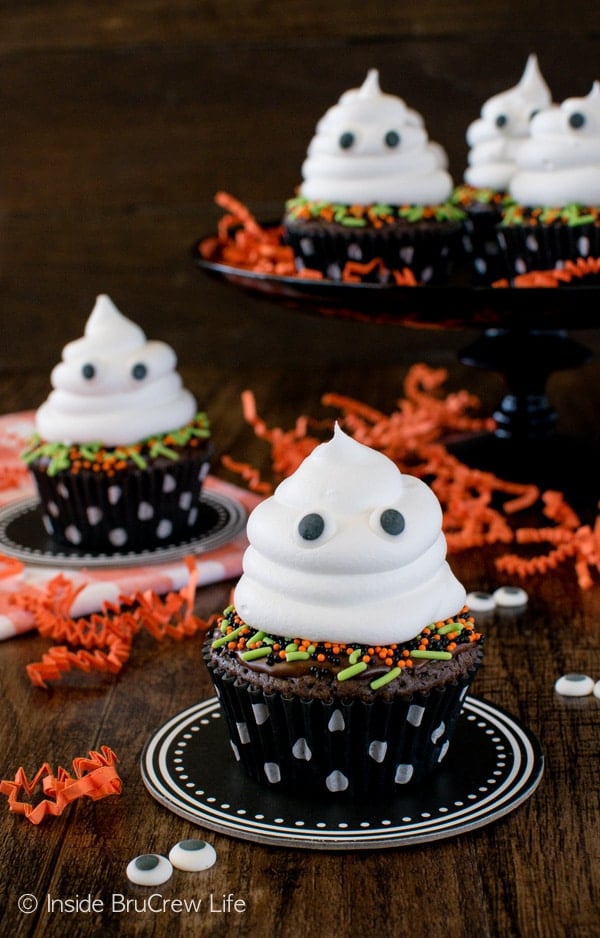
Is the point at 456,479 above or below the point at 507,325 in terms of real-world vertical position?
below

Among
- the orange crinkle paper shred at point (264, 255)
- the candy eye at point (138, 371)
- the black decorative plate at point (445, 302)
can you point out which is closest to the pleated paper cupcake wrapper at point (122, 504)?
the candy eye at point (138, 371)

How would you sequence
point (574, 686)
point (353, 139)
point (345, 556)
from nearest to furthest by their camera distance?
1. point (345, 556)
2. point (574, 686)
3. point (353, 139)

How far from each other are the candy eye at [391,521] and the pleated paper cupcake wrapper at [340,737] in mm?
160

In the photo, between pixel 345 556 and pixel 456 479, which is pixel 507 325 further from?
pixel 345 556

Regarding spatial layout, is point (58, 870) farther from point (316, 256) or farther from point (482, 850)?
point (316, 256)

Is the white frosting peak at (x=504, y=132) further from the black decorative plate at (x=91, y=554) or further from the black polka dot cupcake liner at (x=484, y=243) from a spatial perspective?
the black decorative plate at (x=91, y=554)

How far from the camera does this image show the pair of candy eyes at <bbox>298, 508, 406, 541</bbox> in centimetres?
128

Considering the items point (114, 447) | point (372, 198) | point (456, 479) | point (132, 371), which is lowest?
point (456, 479)

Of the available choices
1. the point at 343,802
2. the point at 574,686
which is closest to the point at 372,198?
the point at 574,686

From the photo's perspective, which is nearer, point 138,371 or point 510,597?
point 510,597

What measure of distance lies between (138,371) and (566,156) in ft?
2.61

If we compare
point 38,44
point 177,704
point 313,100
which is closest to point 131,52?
point 38,44

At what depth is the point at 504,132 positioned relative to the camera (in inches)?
100.0
